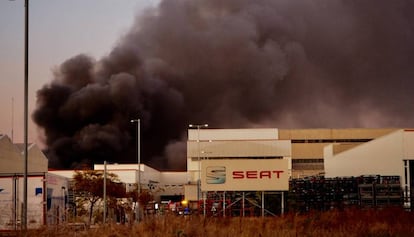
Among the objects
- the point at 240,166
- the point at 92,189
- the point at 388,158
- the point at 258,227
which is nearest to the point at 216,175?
the point at 240,166

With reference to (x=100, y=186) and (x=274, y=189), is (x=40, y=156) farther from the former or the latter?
(x=274, y=189)

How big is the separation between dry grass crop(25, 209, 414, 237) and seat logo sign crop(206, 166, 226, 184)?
54.1 feet

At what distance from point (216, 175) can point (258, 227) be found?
21492 mm

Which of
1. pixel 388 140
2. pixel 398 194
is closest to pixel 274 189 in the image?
pixel 398 194

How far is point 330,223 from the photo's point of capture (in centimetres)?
2447

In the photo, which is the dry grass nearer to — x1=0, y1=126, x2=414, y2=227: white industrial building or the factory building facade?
x1=0, y1=126, x2=414, y2=227: white industrial building

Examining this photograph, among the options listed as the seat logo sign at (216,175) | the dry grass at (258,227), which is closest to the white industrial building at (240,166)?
the seat logo sign at (216,175)

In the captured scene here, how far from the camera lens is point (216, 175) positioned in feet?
141

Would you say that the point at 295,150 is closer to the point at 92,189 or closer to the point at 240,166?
the point at 92,189

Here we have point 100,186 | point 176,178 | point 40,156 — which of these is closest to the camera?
point 100,186

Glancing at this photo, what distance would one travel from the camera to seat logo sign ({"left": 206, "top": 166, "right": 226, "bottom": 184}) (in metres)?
42.9

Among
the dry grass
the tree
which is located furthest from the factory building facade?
the dry grass

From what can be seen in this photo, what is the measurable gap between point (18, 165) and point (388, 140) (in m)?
27.3

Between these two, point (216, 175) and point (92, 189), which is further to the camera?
point (92, 189)
